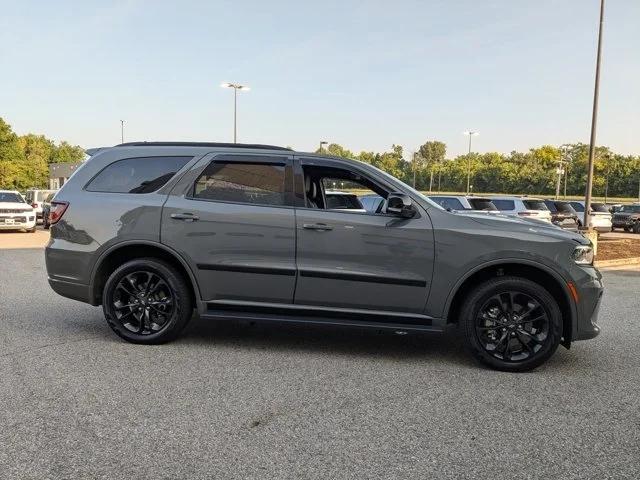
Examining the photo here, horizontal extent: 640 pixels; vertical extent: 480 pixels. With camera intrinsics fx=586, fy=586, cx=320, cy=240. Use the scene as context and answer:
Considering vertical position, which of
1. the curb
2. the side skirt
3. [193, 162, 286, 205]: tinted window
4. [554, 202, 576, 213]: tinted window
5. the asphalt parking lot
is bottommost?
the curb

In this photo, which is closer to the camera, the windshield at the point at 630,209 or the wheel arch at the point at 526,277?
the wheel arch at the point at 526,277

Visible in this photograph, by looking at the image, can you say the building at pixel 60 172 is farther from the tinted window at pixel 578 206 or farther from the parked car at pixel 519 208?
the parked car at pixel 519 208

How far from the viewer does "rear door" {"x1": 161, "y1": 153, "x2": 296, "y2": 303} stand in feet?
16.8

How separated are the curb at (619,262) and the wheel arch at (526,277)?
10319 millimetres

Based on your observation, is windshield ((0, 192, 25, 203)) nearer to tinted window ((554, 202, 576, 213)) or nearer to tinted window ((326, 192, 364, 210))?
tinted window ((326, 192, 364, 210))

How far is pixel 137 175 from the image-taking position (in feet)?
18.2

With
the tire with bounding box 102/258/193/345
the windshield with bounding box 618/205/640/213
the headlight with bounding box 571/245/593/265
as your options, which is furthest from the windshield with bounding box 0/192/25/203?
the windshield with bounding box 618/205/640/213

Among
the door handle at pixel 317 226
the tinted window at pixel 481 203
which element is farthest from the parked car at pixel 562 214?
the door handle at pixel 317 226

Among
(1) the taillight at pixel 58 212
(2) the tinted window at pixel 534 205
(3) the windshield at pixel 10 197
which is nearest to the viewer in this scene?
(1) the taillight at pixel 58 212

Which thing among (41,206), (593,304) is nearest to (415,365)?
(593,304)

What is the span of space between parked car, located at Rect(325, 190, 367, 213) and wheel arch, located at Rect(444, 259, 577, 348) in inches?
42.1

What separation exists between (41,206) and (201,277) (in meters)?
26.3

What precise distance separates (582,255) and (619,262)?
11.3 m

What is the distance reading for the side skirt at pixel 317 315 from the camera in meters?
4.97
